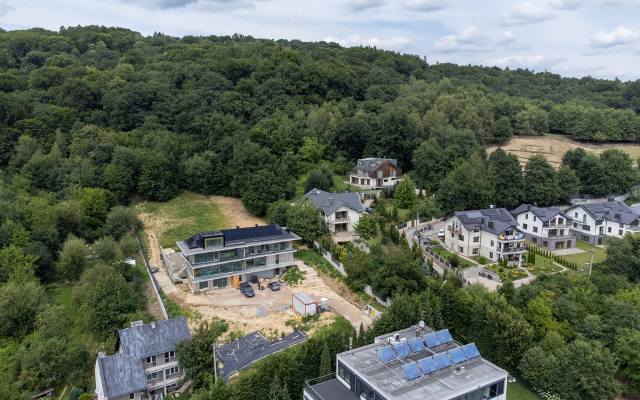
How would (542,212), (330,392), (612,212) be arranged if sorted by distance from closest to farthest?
(330,392)
(542,212)
(612,212)

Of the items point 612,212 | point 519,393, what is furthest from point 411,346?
point 612,212

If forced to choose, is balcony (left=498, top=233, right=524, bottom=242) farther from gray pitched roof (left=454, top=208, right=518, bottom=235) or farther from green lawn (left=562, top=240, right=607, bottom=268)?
green lawn (left=562, top=240, right=607, bottom=268)

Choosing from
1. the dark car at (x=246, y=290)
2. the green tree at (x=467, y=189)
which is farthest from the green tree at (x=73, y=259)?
the green tree at (x=467, y=189)

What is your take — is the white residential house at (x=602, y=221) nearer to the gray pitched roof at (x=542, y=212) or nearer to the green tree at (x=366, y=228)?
the gray pitched roof at (x=542, y=212)

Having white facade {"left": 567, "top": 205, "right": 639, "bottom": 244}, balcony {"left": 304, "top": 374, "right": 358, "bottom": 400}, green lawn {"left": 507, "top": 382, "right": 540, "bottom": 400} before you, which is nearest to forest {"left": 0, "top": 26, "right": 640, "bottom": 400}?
green lawn {"left": 507, "top": 382, "right": 540, "bottom": 400}

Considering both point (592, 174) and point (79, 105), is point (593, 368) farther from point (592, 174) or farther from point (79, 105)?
point (79, 105)

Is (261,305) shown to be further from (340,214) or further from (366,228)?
(340,214)
